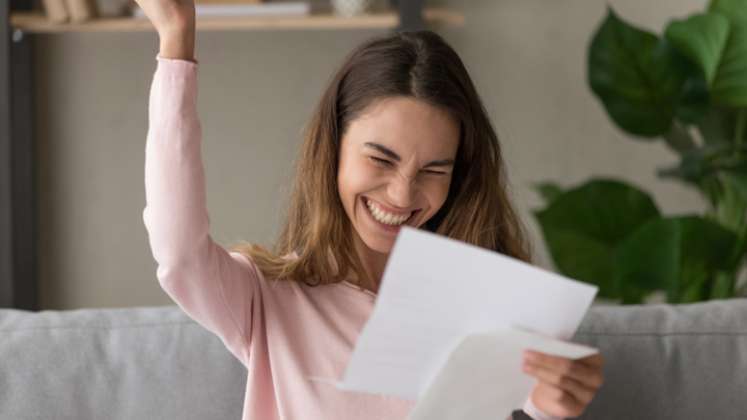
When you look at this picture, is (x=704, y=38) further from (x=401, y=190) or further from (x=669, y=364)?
(x=401, y=190)

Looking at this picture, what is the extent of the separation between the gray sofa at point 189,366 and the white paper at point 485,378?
0.44m

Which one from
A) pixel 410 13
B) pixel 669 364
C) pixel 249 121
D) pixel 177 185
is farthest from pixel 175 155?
pixel 249 121

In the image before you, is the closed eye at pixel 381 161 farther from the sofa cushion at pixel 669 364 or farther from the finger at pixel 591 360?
the sofa cushion at pixel 669 364

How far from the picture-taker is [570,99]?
275 cm

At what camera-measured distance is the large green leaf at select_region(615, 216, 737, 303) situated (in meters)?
2.12

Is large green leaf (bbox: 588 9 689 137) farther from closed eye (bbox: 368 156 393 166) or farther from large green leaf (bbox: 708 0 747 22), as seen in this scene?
closed eye (bbox: 368 156 393 166)

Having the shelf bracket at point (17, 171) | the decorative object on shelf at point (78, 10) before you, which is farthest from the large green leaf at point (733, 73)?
the shelf bracket at point (17, 171)

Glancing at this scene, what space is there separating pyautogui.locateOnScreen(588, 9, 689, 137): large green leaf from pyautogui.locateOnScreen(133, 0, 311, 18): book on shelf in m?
0.65

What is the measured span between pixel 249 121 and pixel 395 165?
156 centimetres

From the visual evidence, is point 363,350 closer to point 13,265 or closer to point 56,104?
point 13,265

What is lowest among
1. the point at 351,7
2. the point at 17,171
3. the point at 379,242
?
the point at 17,171

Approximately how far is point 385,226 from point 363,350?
0.30 m

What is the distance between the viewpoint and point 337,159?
1.33 meters

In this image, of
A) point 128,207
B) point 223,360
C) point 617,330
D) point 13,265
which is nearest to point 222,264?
point 223,360
